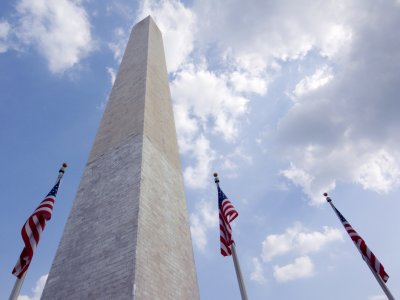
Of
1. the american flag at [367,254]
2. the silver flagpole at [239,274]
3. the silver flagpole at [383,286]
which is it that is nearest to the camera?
the silver flagpole at [239,274]

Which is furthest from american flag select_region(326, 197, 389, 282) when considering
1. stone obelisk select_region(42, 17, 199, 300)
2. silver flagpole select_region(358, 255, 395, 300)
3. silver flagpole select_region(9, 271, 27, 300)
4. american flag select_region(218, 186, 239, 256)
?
silver flagpole select_region(9, 271, 27, 300)

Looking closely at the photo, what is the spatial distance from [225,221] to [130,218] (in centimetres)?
322

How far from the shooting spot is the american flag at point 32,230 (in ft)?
26.1

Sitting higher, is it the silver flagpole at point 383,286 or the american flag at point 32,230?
the american flag at point 32,230

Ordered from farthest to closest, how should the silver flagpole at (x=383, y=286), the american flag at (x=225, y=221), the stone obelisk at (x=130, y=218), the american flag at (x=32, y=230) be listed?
the silver flagpole at (x=383, y=286)
the american flag at (x=225, y=221)
the stone obelisk at (x=130, y=218)
the american flag at (x=32, y=230)

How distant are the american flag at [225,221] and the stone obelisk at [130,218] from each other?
2042mm

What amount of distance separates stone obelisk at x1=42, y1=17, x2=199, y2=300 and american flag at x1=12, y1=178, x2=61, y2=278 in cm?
220

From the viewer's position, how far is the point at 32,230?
28.5ft

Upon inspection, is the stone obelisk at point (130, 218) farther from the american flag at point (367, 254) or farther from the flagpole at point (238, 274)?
the american flag at point (367, 254)

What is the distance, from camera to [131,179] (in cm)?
1226

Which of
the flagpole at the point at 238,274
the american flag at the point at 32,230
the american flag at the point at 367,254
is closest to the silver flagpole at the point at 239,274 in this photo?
the flagpole at the point at 238,274

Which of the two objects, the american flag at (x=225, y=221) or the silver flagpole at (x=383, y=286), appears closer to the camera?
the american flag at (x=225, y=221)

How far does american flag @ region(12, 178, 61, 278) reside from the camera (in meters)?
7.96

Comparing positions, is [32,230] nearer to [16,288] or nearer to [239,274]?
[16,288]
